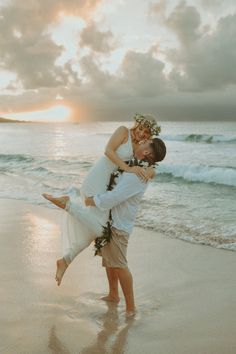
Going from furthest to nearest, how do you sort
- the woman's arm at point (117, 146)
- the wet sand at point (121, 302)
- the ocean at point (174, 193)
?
the ocean at point (174, 193), the woman's arm at point (117, 146), the wet sand at point (121, 302)

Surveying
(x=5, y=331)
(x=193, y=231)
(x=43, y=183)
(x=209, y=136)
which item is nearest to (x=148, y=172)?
(x=5, y=331)

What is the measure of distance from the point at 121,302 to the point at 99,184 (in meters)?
1.26

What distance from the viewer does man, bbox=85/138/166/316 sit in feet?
13.4

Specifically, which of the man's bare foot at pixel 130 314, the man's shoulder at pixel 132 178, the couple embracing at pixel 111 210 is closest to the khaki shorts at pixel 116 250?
the couple embracing at pixel 111 210

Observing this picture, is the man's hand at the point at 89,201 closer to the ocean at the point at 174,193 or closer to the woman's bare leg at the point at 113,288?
the woman's bare leg at the point at 113,288

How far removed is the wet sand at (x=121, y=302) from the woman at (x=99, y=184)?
1.60 ft

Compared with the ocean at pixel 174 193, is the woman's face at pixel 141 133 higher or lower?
higher

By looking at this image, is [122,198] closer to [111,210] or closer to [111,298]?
[111,210]

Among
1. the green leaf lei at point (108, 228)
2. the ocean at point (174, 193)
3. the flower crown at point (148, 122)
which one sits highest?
the flower crown at point (148, 122)

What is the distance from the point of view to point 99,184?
430 centimetres

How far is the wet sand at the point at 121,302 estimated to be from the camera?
11.8 feet

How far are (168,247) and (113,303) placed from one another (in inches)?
93.0

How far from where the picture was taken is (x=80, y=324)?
394 centimetres

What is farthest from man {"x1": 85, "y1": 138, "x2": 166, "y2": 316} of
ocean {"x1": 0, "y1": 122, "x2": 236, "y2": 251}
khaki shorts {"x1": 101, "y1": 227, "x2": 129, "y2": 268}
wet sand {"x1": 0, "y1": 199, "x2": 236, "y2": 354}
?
ocean {"x1": 0, "y1": 122, "x2": 236, "y2": 251}
